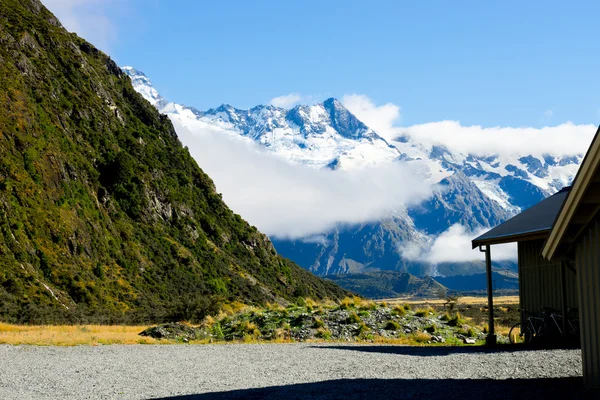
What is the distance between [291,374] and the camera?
Result: 15.2m

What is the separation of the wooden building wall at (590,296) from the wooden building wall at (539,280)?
28.2 feet

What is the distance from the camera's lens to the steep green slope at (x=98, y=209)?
50.5 meters

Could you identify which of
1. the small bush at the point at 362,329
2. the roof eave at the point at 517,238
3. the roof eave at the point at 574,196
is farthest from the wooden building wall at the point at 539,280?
the roof eave at the point at 574,196

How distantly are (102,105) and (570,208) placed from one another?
251 ft

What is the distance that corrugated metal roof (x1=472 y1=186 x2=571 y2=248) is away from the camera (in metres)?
20.0

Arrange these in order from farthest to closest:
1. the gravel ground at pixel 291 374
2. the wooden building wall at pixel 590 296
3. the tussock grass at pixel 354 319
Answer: the tussock grass at pixel 354 319
the gravel ground at pixel 291 374
the wooden building wall at pixel 590 296

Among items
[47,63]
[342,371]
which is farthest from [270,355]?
[47,63]

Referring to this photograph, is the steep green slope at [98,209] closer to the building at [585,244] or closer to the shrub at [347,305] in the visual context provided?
the shrub at [347,305]

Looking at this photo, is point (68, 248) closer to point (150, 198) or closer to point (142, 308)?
point (142, 308)

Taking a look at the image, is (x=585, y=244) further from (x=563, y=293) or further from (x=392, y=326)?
(x=392, y=326)

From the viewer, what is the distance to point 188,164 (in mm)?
91250

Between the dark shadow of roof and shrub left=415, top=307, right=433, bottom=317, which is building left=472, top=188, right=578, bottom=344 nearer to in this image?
the dark shadow of roof

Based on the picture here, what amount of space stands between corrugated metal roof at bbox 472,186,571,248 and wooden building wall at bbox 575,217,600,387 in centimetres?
804

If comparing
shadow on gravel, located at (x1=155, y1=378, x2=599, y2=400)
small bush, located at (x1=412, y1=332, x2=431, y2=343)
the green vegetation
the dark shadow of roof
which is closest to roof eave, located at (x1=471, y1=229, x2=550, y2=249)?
the dark shadow of roof
